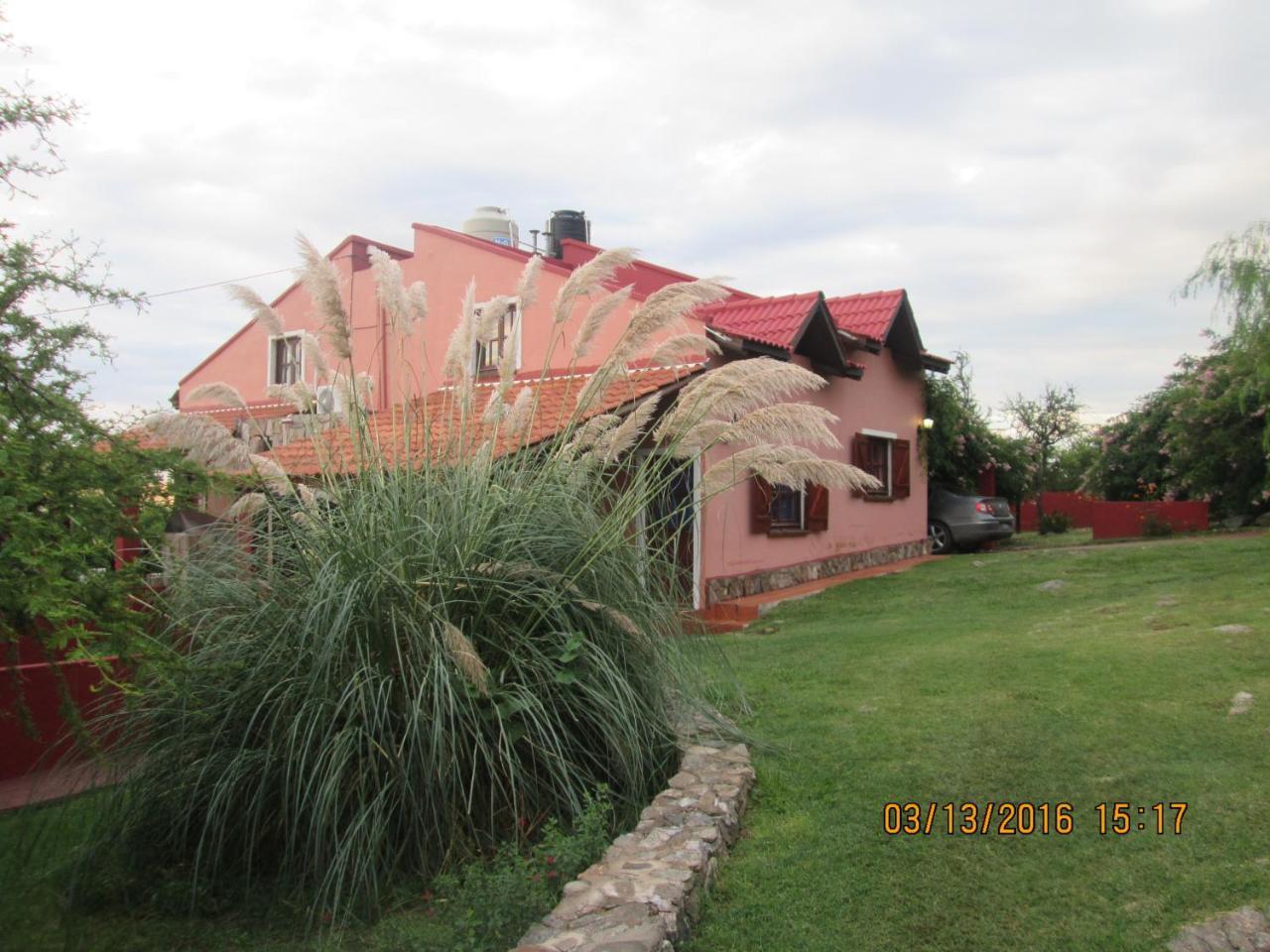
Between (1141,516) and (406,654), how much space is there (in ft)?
56.2

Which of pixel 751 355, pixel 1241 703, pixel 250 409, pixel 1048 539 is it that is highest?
pixel 751 355

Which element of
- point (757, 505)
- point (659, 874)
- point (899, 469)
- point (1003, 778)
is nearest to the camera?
point (659, 874)

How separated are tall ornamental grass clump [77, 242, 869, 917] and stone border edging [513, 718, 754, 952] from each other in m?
0.31

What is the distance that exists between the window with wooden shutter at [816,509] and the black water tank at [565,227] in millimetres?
6403

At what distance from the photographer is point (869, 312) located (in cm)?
1462

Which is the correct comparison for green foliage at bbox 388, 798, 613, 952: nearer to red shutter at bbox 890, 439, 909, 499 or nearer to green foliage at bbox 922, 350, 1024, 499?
red shutter at bbox 890, 439, 909, 499

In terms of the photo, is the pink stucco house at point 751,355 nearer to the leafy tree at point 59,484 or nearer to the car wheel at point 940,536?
the car wheel at point 940,536

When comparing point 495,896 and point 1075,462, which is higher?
point 1075,462

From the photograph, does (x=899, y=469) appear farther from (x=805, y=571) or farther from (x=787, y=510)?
(x=805, y=571)

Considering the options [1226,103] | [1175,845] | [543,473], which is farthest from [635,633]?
[1226,103]

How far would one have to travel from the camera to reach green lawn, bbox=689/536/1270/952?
120 inches

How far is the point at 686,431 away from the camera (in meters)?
4.75
